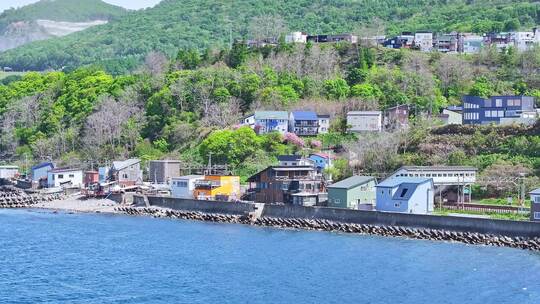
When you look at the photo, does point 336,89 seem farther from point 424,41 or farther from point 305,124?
point 424,41

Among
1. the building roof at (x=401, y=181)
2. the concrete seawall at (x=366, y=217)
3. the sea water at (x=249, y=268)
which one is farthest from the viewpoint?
the building roof at (x=401, y=181)

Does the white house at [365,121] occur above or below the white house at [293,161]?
above

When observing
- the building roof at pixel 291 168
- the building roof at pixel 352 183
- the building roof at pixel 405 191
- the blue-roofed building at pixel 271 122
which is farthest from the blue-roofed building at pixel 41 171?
the building roof at pixel 405 191

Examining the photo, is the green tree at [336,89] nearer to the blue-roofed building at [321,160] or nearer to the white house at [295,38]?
the blue-roofed building at [321,160]

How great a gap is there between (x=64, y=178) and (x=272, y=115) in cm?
1299

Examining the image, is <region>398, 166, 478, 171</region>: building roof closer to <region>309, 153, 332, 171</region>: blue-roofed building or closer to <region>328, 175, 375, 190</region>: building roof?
<region>328, 175, 375, 190</region>: building roof

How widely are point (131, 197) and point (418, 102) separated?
20386 millimetres

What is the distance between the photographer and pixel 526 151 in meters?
47.2

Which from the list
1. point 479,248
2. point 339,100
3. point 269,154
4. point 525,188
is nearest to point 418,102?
point 339,100

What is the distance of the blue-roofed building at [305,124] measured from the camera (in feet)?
192

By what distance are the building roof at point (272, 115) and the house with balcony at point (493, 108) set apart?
35.1 ft

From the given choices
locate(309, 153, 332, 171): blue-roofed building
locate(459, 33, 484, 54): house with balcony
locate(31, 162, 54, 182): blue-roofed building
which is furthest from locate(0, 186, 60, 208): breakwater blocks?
locate(459, 33, 484, 54): house with balcony

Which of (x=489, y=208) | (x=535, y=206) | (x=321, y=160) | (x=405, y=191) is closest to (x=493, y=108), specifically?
(x=321, y=160)

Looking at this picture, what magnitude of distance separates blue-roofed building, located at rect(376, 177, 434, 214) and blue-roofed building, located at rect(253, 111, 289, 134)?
18.1 m
